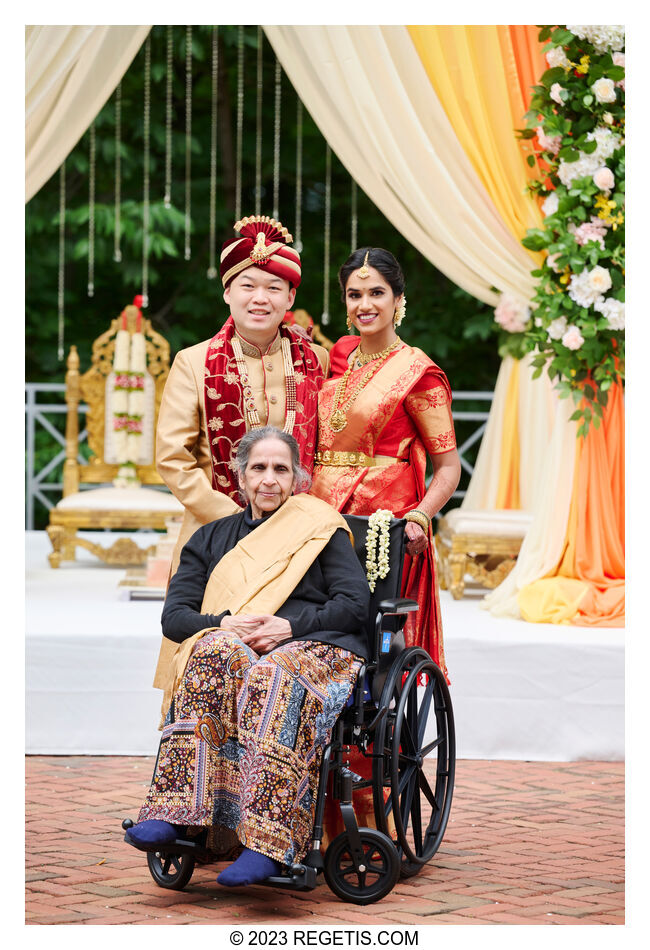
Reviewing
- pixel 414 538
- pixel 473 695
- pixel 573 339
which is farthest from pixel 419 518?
pixel 573 339

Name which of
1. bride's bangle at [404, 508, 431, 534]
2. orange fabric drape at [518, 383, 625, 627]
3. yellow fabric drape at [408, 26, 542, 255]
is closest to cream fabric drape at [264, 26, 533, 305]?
yellow fabric drape at [408, 26, 542, 255]

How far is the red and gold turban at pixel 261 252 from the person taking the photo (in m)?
3.16

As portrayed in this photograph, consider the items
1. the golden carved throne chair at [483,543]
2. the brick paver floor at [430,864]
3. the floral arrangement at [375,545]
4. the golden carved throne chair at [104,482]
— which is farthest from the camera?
the golden carved throne chair at [104,482]

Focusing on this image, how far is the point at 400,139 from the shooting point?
4949mm

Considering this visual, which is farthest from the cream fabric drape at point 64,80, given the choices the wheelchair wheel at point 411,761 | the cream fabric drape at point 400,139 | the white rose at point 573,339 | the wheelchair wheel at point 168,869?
the wheelchair wheel at point 168,869

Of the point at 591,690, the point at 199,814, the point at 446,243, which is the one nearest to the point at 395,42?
the point at 446,243

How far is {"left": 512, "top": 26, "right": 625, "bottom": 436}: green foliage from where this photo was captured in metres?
4.75

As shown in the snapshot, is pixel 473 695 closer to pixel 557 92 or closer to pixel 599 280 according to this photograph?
pixel 599 280

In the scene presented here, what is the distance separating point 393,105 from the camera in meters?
4.93

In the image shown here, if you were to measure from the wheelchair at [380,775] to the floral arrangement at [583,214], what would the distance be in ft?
6.30

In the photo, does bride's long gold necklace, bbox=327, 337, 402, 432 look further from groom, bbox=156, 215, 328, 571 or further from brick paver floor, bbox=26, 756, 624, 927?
brick paver floor, bbox=26, 756, 624, 927

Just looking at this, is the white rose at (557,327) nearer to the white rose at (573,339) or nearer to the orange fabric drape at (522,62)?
the white rose at (573,339)

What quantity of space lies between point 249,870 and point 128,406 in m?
4.43
